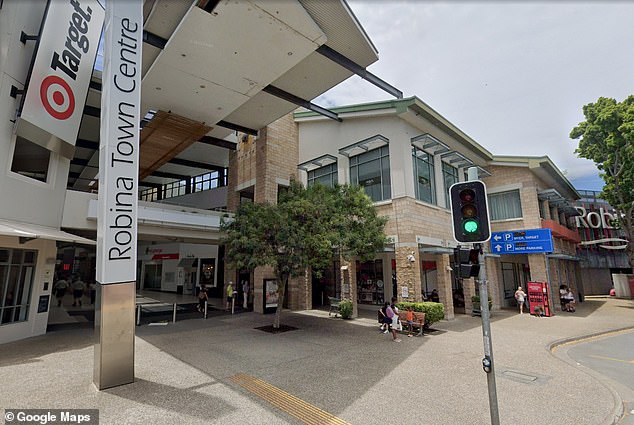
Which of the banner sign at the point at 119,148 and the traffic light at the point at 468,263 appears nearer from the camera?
the traffic light at the point at 468,263

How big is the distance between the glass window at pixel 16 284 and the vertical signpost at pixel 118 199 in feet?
22.2

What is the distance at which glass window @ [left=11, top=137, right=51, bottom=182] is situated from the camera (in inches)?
434

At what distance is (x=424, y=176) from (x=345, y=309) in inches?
290

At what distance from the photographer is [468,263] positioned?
4953mm

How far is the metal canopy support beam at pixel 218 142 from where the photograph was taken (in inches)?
781

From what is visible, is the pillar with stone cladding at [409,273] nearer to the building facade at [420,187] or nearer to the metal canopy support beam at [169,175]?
the building facade at [420,187]

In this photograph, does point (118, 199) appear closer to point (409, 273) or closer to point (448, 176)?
point (409, 273)

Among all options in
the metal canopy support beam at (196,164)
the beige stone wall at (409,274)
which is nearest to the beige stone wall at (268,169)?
the metal canopy support beam at (196,164)

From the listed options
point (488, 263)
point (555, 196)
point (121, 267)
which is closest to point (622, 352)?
point (488, 263)

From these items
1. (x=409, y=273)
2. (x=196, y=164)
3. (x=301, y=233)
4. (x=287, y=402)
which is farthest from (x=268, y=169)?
(x=287, y=402)

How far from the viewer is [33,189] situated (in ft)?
36.1

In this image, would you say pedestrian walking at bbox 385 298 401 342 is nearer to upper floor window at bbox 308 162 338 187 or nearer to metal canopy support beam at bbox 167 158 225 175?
upper floor window at bbox 308 162 338 187

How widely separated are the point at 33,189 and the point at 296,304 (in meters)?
12.1

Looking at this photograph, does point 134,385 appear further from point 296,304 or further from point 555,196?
point 555,196
